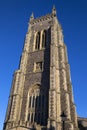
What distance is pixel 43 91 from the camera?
98.7 ft

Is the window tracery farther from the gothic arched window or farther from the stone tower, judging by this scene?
the gothic arched window

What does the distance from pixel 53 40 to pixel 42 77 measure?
359 inches

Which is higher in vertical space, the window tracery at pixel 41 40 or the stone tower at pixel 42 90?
the window tracery at pixel 41 40

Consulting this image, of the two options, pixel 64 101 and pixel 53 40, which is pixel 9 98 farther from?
pixel 53 40

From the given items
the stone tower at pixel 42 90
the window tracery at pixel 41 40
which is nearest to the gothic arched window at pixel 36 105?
the stone tower at pixel 42 90

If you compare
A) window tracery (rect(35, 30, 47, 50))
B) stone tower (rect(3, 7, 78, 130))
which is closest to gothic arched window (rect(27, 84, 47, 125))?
stone tower (rect(3, 7, 78, 130))

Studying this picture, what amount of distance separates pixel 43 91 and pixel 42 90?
279 mm

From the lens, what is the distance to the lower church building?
2531 centimetres

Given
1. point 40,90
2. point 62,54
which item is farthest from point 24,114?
point 62,54

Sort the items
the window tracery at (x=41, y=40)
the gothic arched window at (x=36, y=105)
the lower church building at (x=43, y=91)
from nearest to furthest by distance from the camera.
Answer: the lower church building at (x=43, y=91), the gothic arched window at (x=36, y=105), the window tracery at (x=41, y=40)

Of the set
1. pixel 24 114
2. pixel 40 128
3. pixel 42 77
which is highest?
pixel 42 77

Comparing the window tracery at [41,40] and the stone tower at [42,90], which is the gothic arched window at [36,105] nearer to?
the stone tower at [42,90]

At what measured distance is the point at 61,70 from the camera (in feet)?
104

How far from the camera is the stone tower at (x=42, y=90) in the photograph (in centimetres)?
2534
